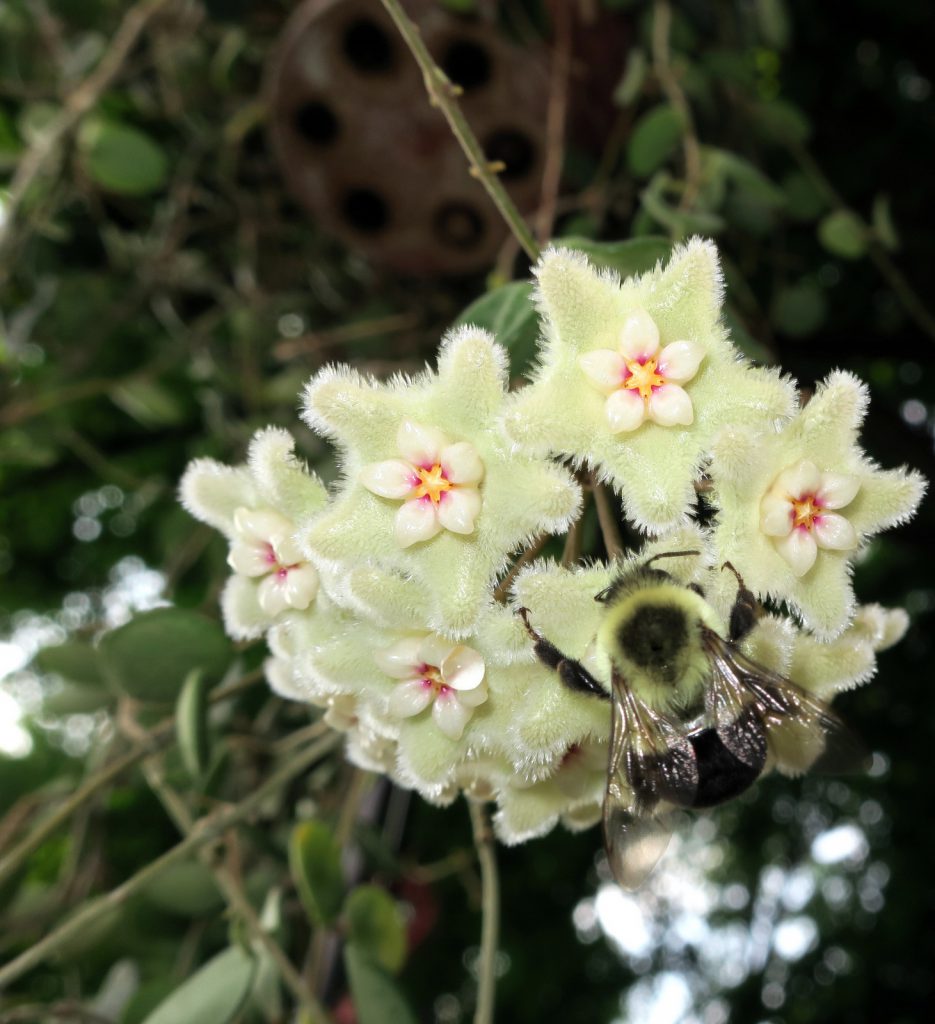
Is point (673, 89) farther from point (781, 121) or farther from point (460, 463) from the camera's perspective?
point (460, 463)

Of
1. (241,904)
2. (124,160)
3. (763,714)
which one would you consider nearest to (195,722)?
(241,904)

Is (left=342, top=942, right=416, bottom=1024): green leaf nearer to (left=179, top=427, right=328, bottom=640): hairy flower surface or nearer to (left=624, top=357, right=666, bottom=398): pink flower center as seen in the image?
(left=179, top=427, right=328, bottom=640): hairy flower surface

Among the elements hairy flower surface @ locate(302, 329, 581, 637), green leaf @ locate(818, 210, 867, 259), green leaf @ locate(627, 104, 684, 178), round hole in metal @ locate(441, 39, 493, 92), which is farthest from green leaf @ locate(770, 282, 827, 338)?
hairy flower surface @ locate(302, 329, 581, 637)

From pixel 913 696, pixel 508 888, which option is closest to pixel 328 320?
pixel 508 888

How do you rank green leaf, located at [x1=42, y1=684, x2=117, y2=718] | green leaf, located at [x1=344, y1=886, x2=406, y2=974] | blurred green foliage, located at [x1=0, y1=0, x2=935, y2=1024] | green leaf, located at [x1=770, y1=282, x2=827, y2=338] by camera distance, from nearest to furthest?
green leaf, located at [x1=344, y1=886, x2=406, y2=974]
blurred green foliage, located at [x1=0, y1=0, x2=935, y2=1024]
green leaf, located at [x1=42, y1=684, x2=117, y2=718]
green leaf, located at [x1=770, y1=282, x2=827, y2=338]

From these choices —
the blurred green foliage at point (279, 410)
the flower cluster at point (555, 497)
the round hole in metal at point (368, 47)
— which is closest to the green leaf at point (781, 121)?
the blurred green foliage at point (279, 410)

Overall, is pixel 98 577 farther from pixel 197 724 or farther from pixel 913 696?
pixel 913 696
